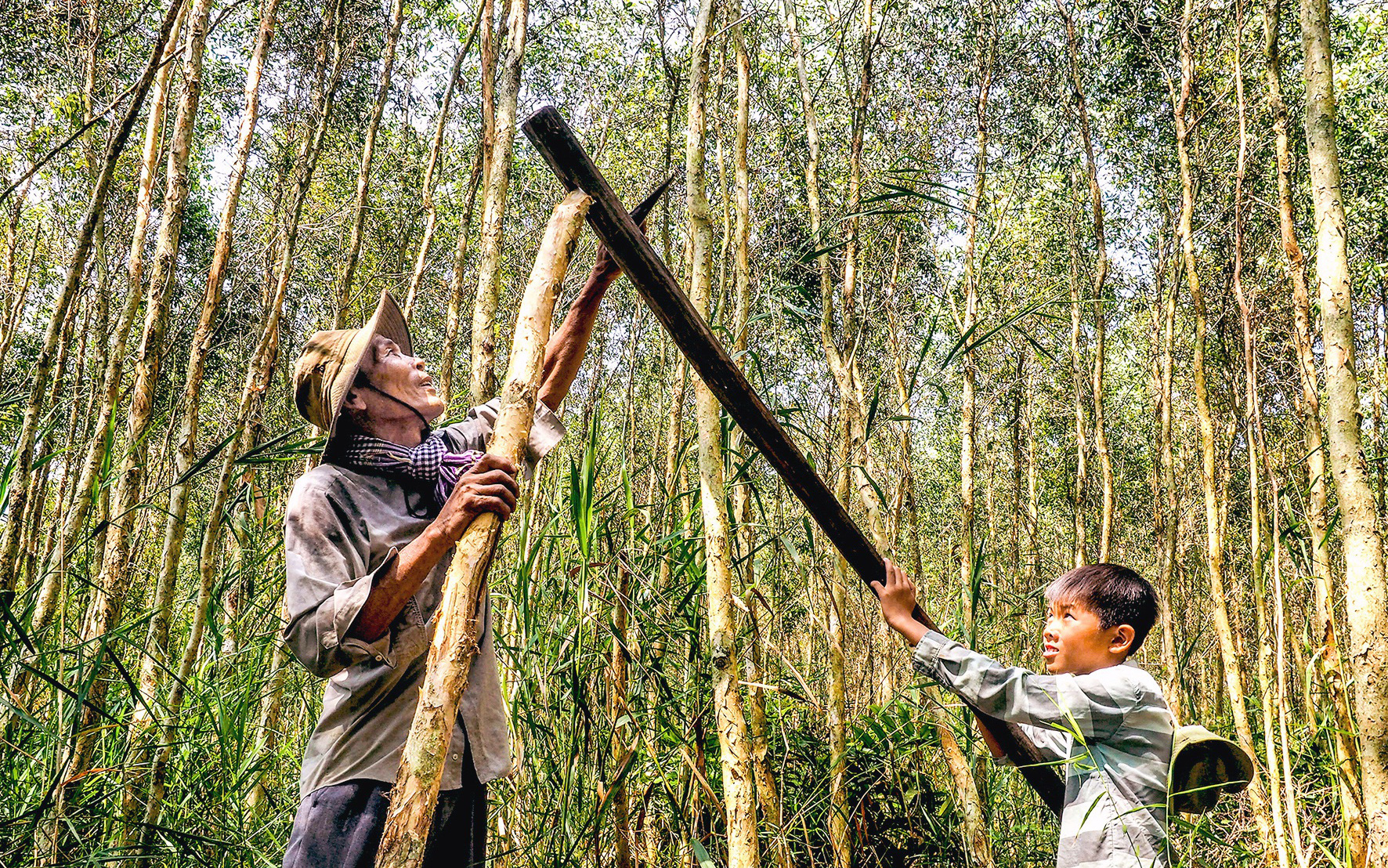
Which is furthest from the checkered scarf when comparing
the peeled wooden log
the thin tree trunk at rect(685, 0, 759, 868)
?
the thin tree trunk at rect(685, 0, 759, 868)

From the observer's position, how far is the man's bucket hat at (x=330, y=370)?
6.06 feet

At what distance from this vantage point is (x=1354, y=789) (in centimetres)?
347

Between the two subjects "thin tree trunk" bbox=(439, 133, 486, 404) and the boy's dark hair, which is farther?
"thin tree trunk" bbox=(439, 133, 486, 404)

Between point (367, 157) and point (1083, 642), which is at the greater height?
point (367, 157)

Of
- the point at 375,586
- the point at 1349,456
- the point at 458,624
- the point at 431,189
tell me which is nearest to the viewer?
the point at 458,624

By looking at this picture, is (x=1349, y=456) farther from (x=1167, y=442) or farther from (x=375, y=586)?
(x=375, y=586)

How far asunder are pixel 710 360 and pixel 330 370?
0.84 meters

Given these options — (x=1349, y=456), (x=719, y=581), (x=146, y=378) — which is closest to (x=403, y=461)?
(x=719, y=581)

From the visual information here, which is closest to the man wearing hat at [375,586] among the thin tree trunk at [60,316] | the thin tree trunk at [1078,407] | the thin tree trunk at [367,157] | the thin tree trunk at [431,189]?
the thin tree trunk at [60,316]

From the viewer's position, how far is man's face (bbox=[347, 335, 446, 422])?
6.23 ft

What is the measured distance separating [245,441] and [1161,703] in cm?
363

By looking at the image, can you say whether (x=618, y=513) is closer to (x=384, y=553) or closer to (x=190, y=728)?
(x=384, y=553)

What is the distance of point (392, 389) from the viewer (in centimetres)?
192

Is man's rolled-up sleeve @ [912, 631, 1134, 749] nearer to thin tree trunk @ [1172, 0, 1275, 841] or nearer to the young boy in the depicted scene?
the young boy
